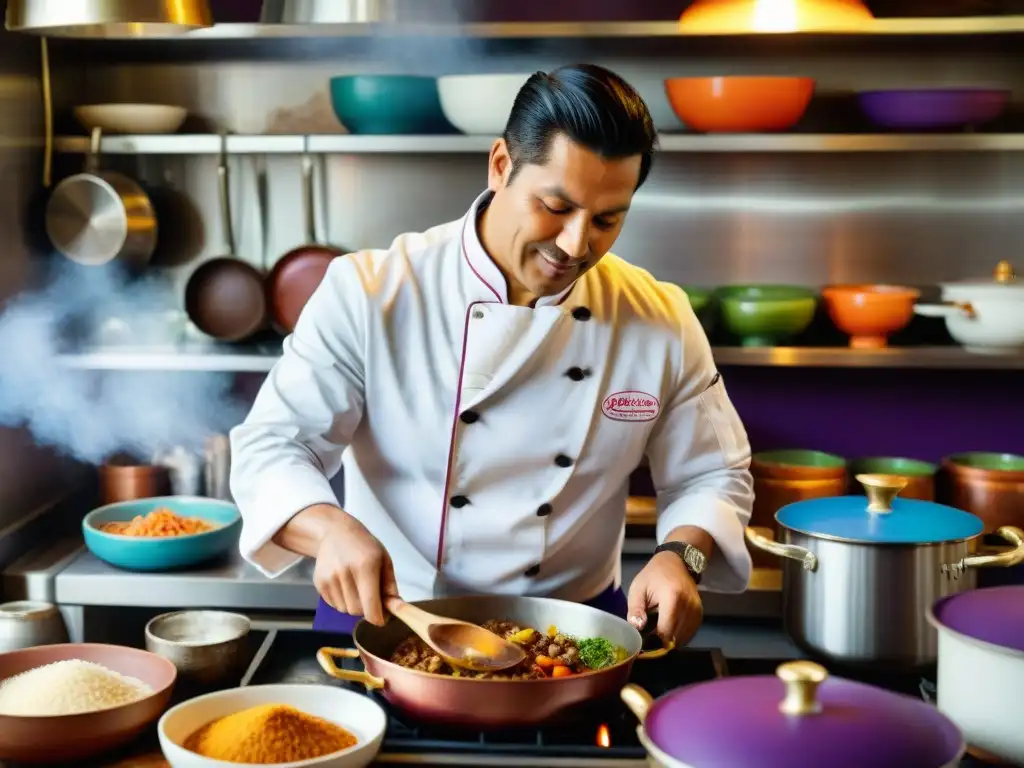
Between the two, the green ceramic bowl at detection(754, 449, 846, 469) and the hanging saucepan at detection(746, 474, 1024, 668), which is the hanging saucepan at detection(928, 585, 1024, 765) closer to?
the hanging saucepan at detection(746, 474, 1024, 668)

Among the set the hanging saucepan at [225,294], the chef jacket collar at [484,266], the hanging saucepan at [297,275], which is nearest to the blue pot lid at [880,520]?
the chef jacket collar at [484,266]

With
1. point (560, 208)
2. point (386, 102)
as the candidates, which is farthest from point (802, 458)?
point (560, 208)

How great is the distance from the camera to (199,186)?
363 centimetres

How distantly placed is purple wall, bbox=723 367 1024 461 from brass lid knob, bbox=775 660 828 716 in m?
2.48

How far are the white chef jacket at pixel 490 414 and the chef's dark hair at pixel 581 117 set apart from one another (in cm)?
29

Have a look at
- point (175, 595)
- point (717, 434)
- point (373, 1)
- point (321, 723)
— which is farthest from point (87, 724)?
point (373, 1)

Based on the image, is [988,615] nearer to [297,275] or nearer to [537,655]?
[537,655]

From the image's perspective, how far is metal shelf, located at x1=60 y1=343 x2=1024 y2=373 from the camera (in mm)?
3189

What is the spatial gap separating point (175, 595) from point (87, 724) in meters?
1.76

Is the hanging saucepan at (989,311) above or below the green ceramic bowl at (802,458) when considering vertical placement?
above

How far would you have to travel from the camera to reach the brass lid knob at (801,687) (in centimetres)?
112

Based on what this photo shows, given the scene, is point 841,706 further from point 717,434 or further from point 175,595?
point 175,595

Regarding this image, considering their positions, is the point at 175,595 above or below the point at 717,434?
below

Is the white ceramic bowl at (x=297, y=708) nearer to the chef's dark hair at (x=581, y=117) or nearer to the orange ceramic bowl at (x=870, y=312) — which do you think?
the chef's dark hair at (x=581, y=117)
